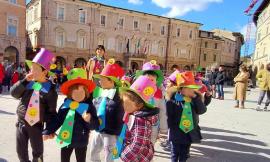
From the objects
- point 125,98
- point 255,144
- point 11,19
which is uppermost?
point 11,19

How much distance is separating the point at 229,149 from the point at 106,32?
36287 mm

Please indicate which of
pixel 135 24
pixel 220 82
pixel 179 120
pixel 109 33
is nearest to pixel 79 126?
pixel 179 120

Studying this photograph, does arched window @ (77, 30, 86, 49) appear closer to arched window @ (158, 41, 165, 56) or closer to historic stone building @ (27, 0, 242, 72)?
historic stone building @ (27, 0, 242, 72)

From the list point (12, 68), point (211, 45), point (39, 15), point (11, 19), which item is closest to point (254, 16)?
point (211, 45)

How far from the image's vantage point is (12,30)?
26.4 m

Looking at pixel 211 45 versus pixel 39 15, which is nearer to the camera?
pixel 39 15

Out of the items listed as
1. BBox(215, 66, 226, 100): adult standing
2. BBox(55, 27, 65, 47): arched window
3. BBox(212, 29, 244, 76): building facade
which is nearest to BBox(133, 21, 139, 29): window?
BBox(55, 27, 65, 47): arched window

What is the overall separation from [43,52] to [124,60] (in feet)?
129

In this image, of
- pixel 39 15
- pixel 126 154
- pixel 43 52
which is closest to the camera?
pixel 126 154

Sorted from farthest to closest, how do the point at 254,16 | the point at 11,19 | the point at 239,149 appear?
the point at 254,16 → the point at 11,19 → the point at 239,149

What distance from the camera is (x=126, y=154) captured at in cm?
272

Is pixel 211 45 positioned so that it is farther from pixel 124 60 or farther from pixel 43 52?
pixel 43 52

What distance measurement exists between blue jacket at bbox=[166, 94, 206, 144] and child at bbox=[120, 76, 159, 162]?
31.5 inches

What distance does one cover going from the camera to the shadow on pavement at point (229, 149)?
15.8 feet
